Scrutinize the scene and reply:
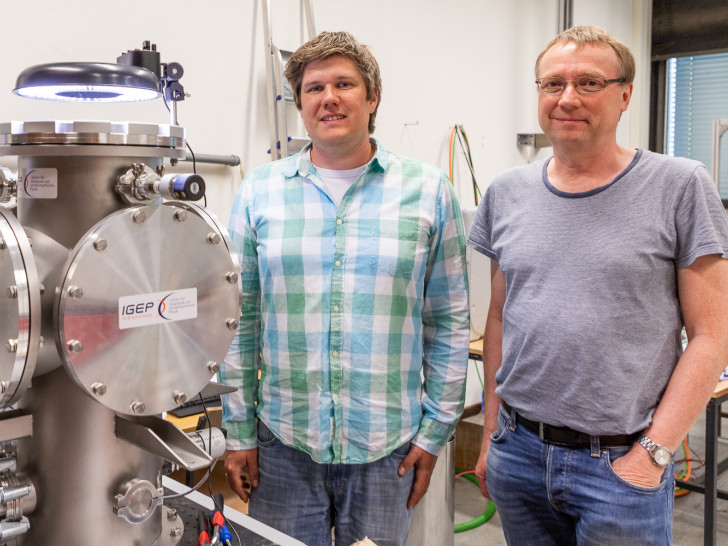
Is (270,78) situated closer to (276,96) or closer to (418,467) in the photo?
(276,96)

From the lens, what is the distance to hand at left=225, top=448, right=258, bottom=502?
55.6 inches

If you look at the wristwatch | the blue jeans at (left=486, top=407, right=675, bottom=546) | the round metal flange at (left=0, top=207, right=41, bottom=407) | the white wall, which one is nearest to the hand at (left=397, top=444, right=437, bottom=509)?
the blue jeans at (left=486, top=407, right=675, bottom=546)

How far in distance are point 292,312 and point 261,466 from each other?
0.32m

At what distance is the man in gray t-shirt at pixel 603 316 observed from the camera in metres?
1.21

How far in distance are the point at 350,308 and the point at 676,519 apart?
7.63ft

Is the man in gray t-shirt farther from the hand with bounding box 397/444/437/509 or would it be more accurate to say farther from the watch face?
the hand with bounding box 397/444/437/509

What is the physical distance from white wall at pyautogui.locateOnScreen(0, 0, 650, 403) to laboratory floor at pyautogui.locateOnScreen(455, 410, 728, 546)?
703 millimetres

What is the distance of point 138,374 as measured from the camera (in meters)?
0.62

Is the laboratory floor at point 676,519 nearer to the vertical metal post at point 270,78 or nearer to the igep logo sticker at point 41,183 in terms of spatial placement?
the vertical metal post at point 270,78

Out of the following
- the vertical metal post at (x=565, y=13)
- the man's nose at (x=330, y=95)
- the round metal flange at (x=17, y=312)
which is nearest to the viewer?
the round metal flange at (x=17, y=312)

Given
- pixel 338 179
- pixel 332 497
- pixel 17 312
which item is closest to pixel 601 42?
pixel 338 179

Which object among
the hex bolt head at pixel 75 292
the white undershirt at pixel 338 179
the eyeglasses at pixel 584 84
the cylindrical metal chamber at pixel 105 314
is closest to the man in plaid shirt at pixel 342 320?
the white undershirt at pixel 338 179

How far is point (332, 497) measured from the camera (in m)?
1.39

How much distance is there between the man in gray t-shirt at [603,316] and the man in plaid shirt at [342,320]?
17cm
